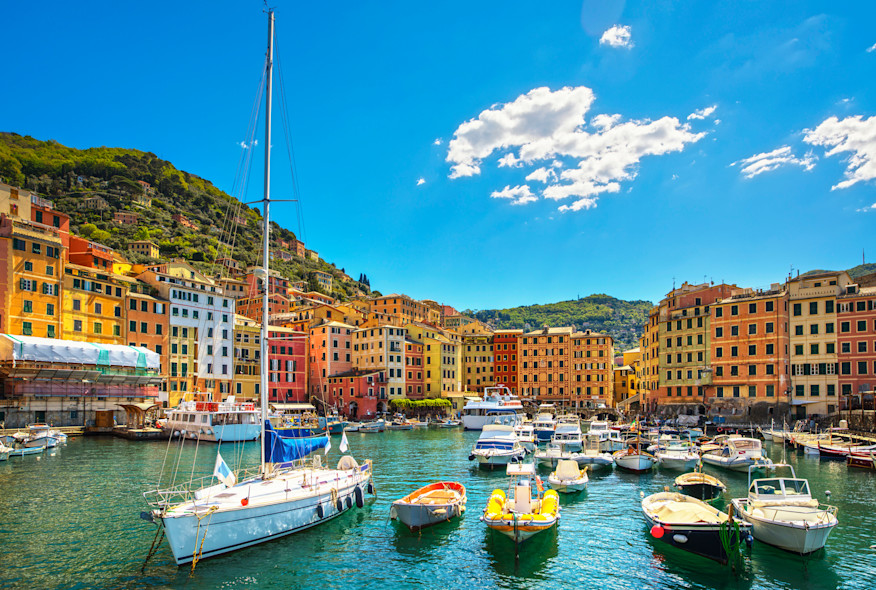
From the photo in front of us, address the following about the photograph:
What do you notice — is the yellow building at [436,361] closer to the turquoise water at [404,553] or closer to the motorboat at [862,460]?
the motorboat at [862,460]

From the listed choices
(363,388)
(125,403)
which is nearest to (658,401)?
(363,388)

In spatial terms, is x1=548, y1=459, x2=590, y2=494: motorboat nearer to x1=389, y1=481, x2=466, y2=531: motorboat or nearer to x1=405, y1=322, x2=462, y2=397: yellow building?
x1=389, y1=481, x2=466, y2=531: motorboat

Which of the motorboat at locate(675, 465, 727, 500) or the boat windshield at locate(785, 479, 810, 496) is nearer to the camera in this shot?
the boat windshield at locate(785, 479, 810, 496)

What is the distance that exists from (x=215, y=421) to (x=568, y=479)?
43.4 meters

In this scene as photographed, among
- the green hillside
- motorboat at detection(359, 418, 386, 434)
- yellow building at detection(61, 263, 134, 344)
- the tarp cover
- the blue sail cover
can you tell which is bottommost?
motorboat at detection(359, 418, 386, 434)

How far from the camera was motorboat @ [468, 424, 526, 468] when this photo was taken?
39.7 metres

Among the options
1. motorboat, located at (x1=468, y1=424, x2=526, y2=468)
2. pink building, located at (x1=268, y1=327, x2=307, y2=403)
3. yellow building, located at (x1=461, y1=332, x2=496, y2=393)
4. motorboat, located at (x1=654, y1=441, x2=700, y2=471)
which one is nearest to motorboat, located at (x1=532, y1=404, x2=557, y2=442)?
motorboat, located at (x1=468, y1=424, x2=526, y2=468)

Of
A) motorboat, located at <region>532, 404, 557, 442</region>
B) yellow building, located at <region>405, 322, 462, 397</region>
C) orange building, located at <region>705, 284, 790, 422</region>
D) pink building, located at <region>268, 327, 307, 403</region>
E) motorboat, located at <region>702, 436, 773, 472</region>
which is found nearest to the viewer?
motorboat, located at <region>702, 436, 773, 472</region>

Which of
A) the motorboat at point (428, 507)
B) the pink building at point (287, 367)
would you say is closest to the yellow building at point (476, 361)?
the pink building at point (287, 367)

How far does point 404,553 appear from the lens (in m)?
20.5

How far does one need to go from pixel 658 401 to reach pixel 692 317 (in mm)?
14183

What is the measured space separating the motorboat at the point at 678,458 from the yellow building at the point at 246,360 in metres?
61.4

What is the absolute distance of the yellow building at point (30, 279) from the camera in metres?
60.4

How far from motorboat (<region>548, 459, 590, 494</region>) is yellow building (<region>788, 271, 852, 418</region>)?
170 feet
